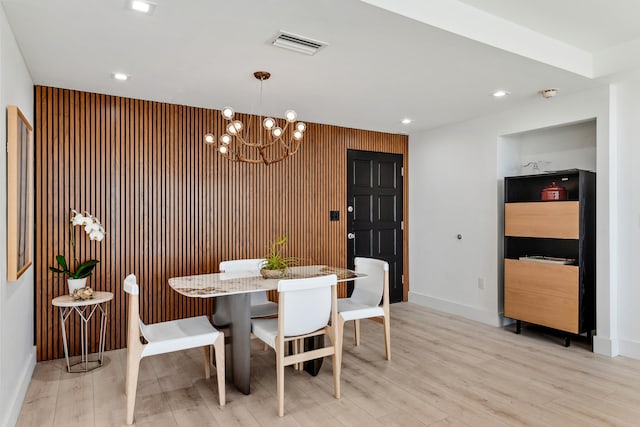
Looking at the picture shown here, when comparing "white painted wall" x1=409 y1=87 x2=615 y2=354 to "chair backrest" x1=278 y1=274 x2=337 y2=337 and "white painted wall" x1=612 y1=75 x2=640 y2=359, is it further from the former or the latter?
"chair backrest" x1=278 y1=274 x2=337 y2=337

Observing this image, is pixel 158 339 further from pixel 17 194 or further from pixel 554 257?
pixel 554 257

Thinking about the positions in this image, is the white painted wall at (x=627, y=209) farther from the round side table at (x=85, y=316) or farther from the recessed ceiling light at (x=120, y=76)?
the round side table at (x=85, y=316)

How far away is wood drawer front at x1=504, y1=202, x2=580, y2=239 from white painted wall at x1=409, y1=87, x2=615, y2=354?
0.68ft

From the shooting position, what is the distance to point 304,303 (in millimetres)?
2834

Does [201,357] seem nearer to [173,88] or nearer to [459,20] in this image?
[173,88]

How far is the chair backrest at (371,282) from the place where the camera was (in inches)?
151

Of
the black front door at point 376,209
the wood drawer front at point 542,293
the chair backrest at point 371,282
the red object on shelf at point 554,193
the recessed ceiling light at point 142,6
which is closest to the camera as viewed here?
the recessed ceiling light at point 142,6

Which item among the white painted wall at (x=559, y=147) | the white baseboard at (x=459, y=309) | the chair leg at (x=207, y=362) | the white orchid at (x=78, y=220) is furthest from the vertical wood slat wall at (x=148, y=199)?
the white painted wall at (x=559, y=147)

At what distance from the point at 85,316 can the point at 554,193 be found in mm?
4776

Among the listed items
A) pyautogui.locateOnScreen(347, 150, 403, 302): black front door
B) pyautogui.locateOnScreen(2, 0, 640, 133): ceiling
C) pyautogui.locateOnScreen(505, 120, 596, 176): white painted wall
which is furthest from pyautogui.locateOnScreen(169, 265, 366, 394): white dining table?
pyautogui.locateOnScreen(505, 120, 596, 176): white painted wall

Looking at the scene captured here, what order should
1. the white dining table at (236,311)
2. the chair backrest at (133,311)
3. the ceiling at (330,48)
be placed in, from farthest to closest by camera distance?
the white dining table at (236,311)
the chair backrest at (133,311)
the ceiling at (330,48)

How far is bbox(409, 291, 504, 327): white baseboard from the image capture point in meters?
4.83

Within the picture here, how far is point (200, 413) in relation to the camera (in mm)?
2746

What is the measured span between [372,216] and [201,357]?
9.87 ft
